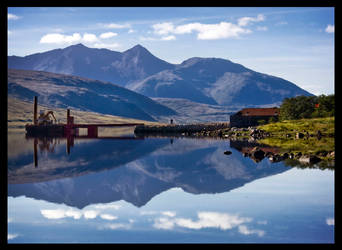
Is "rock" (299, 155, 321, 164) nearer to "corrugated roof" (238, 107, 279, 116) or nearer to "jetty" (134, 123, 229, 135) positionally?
"corrugated roof" (238, 107, 279, 116)

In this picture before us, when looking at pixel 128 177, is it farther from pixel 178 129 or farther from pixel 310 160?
pixel 178 129

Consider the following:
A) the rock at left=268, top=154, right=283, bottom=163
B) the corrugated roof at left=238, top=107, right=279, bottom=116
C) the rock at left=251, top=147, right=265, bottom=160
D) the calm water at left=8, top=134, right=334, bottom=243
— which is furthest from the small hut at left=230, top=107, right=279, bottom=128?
the calm water at left=8, top=134, right=334, bottom=243

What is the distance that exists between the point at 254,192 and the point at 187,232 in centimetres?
1174

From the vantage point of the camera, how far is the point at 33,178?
129 ft

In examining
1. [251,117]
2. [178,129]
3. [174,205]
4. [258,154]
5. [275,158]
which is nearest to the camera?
[174,205]

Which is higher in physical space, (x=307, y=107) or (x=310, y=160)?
(x=307, y=107)

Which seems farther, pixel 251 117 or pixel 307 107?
pixel 251 117

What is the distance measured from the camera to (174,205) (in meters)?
25.0

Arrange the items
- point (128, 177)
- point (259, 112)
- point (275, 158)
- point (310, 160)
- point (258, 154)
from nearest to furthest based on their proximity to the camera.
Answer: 1. point (128, 177)
2. point (310, 160)
3. point (275, 158)
4. point (258, 154)
5. point (259, 112)

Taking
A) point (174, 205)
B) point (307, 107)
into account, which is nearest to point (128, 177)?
point (174, 205)

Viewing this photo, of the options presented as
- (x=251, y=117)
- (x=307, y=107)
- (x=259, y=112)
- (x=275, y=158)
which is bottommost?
(x=275, y=158)

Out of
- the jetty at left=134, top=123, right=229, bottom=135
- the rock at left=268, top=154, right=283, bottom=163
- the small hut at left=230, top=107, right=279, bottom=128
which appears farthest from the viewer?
the jetty at left=134, top=123, right=229, bottom=135

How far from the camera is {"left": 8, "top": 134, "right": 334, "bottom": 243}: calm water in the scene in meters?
18.4
